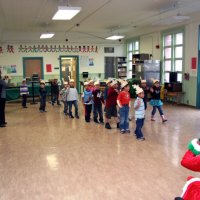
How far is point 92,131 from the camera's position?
24.2ft

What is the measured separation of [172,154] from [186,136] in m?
1.50

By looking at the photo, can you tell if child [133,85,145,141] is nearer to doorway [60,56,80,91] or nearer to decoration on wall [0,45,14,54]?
doorway [60,56,80,91]

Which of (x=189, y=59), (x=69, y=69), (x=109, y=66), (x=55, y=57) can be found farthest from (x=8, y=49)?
(x=189, y=59)

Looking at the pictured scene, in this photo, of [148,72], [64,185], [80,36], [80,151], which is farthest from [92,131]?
[80,36]

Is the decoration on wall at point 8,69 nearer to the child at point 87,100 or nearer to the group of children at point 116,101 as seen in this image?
the group of children at point 116,101

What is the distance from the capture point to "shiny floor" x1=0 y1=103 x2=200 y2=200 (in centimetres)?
391

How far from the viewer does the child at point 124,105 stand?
22.6 ft

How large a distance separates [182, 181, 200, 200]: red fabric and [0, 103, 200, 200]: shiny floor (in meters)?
1.37

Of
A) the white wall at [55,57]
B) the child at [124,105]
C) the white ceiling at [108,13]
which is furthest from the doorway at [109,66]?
the child at [124,105]

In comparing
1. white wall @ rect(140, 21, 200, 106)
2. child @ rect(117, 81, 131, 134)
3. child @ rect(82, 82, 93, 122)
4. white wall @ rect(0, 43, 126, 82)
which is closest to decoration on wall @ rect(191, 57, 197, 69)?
white wall @ rect(140, 21, 200, 106)

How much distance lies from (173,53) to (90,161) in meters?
8.58

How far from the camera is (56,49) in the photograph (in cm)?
1631

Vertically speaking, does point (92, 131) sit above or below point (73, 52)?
below

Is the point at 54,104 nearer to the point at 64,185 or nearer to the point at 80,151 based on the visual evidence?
the point at 80,151
